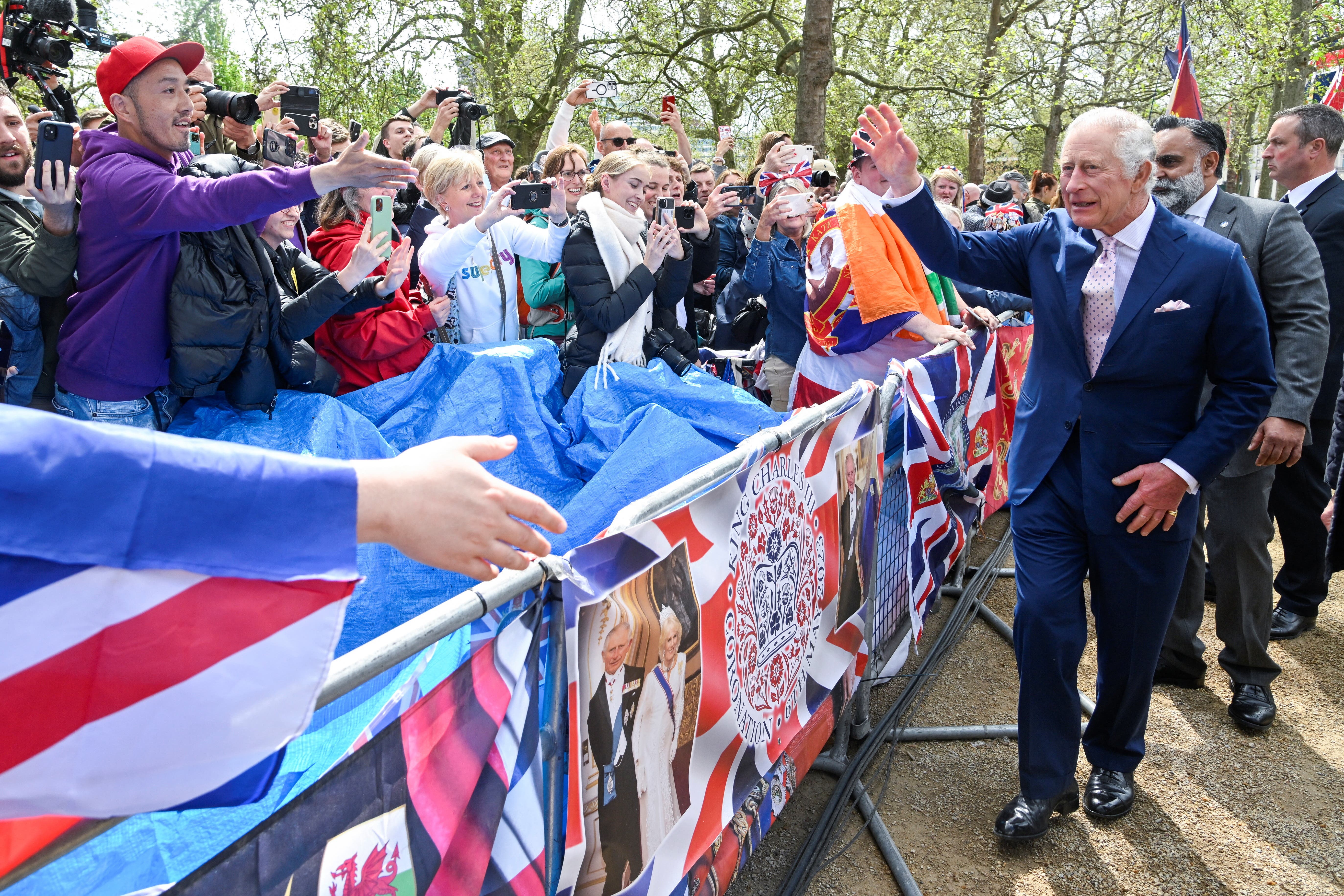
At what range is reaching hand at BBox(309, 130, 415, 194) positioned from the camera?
280cm

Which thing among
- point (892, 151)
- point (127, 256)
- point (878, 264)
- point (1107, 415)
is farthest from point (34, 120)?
point (1107, 415)

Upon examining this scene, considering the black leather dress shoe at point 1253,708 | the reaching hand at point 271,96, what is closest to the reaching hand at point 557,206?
the reaching hand at point 271,96

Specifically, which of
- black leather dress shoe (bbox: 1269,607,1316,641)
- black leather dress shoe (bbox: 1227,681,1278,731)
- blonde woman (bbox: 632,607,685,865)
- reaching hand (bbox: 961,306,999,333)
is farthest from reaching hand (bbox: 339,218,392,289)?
black leather dress shoe (bbox: 1269,607,1316,641)

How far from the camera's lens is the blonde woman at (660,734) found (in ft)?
6.27

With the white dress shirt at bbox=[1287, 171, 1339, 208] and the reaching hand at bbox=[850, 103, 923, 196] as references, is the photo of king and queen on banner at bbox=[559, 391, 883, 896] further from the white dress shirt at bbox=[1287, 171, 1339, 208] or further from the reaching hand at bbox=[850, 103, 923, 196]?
the white dress shirt at bbox=[1287, 171, 1339, 208]

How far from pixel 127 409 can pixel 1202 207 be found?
13.7ft

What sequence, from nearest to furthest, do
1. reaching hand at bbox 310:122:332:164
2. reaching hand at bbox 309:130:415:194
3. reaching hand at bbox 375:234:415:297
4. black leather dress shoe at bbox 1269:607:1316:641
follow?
1. reaching hand at bbox 309:130:415:194
2. reaching hand at bbox 375:234:415:297
3. black leather dress shoe at bbox 1269:607:1316:641
4. reaching hand at bbox 310:122:332:164

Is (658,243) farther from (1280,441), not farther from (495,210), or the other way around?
(1280,441)

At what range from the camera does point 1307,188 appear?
4.66 m

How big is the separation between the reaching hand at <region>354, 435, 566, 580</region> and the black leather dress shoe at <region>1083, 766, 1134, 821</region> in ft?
9.17

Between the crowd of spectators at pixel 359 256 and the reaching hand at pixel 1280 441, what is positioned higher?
the crowd of spectators at pixel 359 256

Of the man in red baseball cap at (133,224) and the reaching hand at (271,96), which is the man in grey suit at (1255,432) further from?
the reaching hand at (271,96)

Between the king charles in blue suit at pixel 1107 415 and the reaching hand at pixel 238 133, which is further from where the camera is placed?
the reaching hand at pixel 238 133

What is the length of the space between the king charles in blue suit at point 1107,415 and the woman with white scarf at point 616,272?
1.42 m
